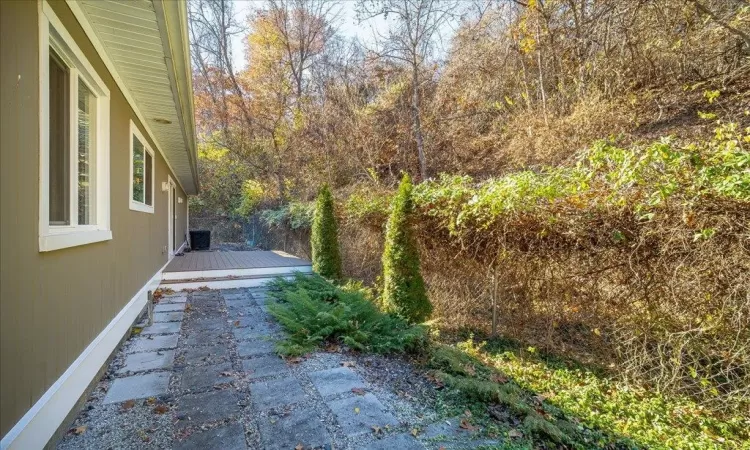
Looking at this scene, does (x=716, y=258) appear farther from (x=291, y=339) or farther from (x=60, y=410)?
(x=60, y=410)

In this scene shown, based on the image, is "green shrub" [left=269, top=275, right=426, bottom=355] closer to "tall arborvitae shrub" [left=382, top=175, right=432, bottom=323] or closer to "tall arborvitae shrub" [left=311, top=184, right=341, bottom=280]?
"tall arborvitae shrub" [left=382, top=175, right=432, bottom=323]

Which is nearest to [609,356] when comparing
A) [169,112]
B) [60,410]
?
[60,410]

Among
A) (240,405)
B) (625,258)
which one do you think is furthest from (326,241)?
(625,258)

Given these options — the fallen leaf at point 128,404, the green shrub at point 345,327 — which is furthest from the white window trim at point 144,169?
the fallen leaf at point 128,404

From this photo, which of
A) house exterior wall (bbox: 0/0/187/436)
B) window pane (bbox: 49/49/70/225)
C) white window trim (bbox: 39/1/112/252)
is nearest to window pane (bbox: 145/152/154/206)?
white window trim (bbox: 39/1/112/252)

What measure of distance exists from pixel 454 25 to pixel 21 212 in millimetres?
10997

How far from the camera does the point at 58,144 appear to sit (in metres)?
2.56

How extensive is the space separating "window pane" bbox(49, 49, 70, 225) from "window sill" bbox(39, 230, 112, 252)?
0.15 metres

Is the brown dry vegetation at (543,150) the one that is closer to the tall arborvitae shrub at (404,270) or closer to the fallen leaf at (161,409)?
the tall arborvitae shrub at (404,270)

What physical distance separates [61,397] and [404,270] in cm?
364

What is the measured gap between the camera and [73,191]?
A: 279cm

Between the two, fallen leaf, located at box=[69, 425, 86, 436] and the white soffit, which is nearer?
fallen leaf, located at box=[69, 425, 86, 436]

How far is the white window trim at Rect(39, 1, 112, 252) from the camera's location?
6.81 ft

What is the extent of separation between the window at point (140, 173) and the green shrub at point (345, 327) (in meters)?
2.42
